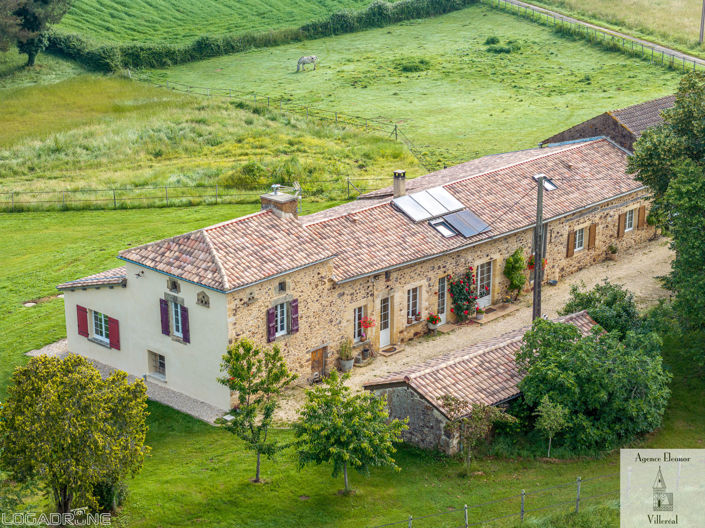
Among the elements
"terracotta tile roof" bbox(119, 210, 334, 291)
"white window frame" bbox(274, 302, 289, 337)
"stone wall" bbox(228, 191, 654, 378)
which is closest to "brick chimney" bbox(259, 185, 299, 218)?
"terracotta tile roof" bbox(119, 210, 334, 291)

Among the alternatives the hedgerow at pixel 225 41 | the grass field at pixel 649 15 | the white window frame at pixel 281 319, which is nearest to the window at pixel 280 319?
the white window frame at pixel 281 319

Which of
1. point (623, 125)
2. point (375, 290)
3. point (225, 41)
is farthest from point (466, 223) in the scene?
point (225, 41)

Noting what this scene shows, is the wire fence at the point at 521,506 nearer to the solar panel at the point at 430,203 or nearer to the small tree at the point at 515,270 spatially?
the small tree at the point at 515,270

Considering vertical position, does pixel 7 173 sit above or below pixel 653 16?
below

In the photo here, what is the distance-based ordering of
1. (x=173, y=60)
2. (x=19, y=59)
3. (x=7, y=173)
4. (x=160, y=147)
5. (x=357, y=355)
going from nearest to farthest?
(x=357, y=355), (x=7, y=173), (x=160, y=147), (x=19, y=59), (x=173, y=60)

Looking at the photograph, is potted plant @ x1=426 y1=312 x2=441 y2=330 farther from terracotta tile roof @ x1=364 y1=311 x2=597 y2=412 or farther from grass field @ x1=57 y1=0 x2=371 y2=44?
grass field @ x1=57 y1=0 x2=371 y2=44

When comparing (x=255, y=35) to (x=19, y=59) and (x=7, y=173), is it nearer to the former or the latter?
Answer: (x=19, y=59)

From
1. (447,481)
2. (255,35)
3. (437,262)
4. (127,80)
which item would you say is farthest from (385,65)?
(447,481)

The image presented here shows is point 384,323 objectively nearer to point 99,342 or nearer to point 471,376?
point 471,376
